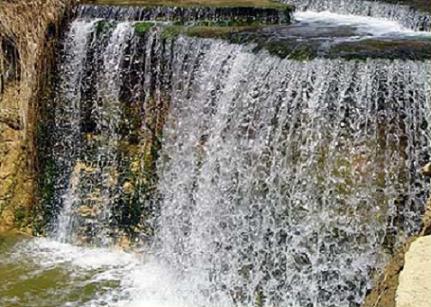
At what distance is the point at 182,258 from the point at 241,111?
1602 mm

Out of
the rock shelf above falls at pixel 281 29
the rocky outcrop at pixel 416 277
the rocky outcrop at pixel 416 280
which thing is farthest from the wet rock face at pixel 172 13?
the rocky outcrop at pixel 416 280

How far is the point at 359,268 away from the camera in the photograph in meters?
5.88

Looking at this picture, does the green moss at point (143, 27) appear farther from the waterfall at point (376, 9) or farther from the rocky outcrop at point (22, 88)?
the waterfall at point (376, 9)

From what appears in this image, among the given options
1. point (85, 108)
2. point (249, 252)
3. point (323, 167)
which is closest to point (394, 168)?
point (323, 167)

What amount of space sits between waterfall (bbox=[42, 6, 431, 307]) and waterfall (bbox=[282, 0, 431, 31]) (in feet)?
8.50

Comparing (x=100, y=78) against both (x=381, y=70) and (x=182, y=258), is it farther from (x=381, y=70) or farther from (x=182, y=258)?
(x=381, y=70)

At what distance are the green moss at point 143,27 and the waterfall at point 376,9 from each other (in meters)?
3.25

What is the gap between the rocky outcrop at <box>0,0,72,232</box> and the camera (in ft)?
25.1

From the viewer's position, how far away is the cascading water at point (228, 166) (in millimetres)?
5879

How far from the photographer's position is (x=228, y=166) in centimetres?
655

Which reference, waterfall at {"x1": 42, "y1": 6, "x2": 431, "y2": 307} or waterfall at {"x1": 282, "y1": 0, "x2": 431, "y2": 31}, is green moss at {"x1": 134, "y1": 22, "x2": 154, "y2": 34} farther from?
waterfall at {"x1": 282, "y1": 0, "x2": 431, "y2": 31}

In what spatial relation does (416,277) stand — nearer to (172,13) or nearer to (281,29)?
(281,29)

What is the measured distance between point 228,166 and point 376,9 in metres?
3.98

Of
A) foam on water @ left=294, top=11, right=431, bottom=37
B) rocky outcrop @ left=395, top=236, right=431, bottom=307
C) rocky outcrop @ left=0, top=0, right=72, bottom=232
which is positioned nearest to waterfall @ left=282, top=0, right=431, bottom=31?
foam on water @ left=294, top=11, right=431, bottom=37
